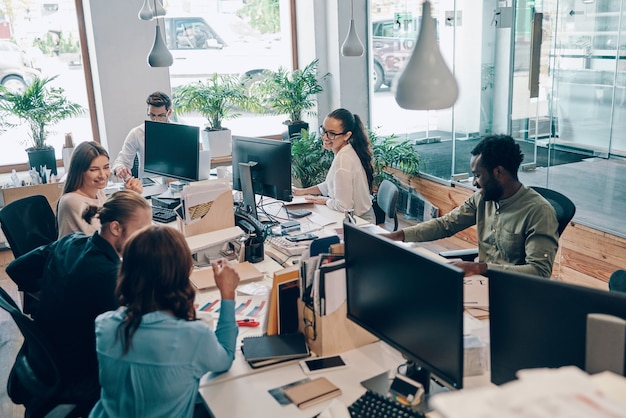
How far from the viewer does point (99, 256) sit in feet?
7.97

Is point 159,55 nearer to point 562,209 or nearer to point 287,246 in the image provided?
point 287,246

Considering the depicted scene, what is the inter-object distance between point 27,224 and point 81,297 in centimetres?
131

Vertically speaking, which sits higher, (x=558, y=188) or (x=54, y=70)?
(x=54, y=70)

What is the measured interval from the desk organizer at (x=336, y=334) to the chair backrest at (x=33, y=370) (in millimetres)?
962

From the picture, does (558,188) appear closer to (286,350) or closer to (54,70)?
(286,350)

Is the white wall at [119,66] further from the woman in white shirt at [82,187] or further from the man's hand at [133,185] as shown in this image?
the woman in white shirt at [82,187]

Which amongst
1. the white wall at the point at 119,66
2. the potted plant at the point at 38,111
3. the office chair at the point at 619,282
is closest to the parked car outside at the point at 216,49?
the white wall at the point at 119,66

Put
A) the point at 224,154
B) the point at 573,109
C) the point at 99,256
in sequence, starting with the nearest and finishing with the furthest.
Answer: the point at 99,256, the point at 573,109, the point at 224,154

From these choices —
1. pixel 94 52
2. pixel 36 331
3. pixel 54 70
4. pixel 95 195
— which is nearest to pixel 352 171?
pixel 95 195

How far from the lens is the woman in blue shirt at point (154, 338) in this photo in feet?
6.29

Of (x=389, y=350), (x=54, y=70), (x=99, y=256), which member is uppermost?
(x=54, y=70)

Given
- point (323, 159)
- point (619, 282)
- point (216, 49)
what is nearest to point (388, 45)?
point (323, 159)

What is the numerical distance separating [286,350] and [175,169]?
93.2 inches

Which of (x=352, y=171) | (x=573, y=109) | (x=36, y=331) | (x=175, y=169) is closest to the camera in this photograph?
(x=36, y=331)
